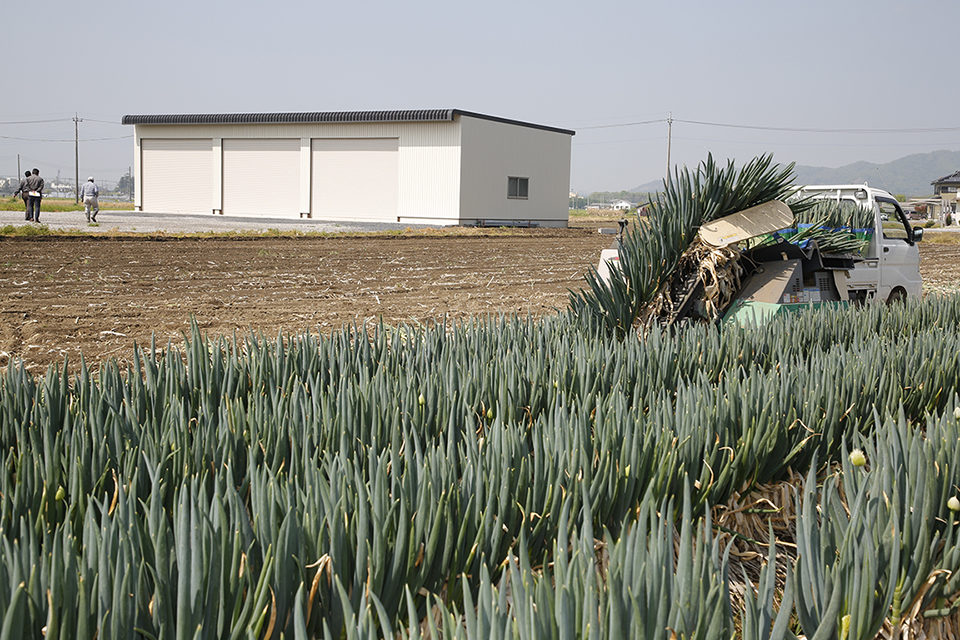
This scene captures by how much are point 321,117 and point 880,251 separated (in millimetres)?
26455

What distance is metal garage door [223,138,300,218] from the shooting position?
33562mm

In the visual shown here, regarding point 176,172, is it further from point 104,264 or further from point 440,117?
point 104,264

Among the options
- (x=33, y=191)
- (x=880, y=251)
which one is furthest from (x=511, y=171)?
(x=880, y=251)

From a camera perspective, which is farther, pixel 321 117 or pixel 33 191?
pixel 321 117

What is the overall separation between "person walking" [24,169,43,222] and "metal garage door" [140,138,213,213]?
1149cm

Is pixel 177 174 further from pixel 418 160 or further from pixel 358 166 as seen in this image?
pixel 418 160

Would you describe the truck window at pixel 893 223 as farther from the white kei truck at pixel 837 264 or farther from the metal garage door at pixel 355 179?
the metal garage door at pixel 355 179

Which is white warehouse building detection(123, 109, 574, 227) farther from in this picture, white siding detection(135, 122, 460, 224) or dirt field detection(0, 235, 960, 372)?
dirt field detection(0, 235, 960, 372)

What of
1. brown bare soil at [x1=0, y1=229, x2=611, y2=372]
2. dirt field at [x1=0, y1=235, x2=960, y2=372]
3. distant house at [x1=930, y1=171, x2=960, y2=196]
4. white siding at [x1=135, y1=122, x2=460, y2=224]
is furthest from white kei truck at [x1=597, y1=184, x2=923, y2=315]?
distant house at [x1=930, y1=171, x2=960, y2=196]

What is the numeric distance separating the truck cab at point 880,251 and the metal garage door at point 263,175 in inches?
1042

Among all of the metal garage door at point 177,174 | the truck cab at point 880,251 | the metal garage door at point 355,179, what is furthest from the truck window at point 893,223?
the metal garage door at point 177,174

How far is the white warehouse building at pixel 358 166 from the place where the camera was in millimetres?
31000

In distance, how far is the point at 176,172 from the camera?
117 ft

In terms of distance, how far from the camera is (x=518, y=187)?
110 ft
